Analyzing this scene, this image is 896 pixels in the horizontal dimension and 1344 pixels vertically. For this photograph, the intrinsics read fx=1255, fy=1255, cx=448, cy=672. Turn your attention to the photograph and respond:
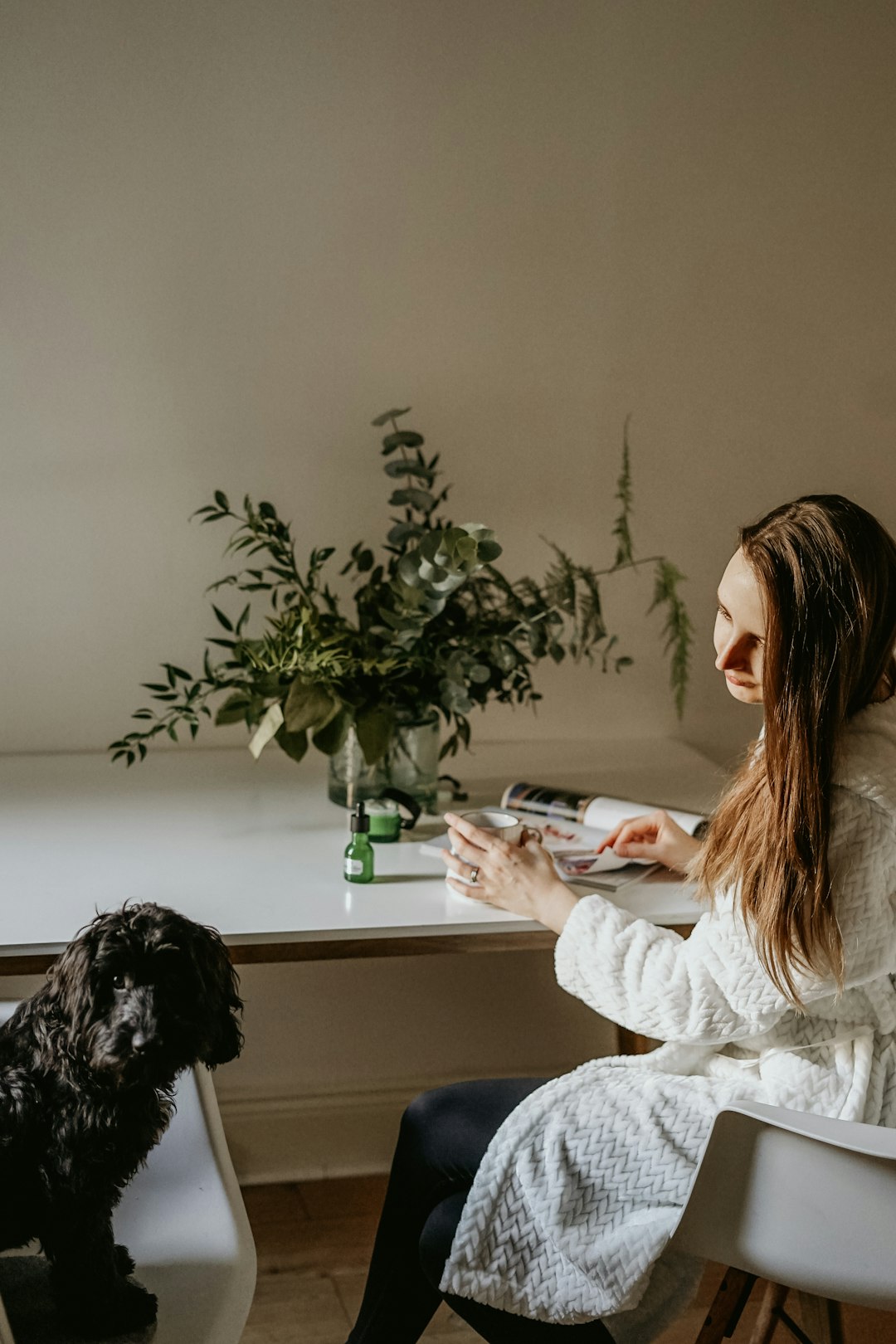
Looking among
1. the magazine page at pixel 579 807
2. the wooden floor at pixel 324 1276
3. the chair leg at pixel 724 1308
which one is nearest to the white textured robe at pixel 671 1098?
the chair leg at pixel 724 1308

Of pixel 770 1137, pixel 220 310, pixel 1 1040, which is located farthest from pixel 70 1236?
pixel 220 310

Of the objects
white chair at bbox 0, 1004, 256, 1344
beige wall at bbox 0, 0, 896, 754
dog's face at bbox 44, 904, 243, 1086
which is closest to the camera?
dog's face at bbox 44, 904, 243, 1086

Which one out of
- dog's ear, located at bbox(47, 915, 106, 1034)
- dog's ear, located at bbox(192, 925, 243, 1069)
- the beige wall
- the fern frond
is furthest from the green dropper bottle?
the fern frond

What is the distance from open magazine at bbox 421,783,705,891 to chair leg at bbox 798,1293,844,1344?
50 cm

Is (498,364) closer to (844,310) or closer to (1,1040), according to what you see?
(844,310)

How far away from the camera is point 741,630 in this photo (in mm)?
1210

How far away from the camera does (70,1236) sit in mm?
1023

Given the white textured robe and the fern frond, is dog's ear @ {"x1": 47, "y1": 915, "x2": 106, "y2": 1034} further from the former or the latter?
the fern frond

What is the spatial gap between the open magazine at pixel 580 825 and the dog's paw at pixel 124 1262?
2.03 feet

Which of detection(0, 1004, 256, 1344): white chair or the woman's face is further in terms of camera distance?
the woman's face

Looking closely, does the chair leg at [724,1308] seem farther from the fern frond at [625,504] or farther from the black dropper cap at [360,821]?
the fern frond at [625,504]

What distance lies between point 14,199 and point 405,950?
1249mm

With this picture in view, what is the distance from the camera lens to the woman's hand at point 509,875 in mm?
1390

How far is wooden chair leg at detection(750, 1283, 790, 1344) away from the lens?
57.0 inches
